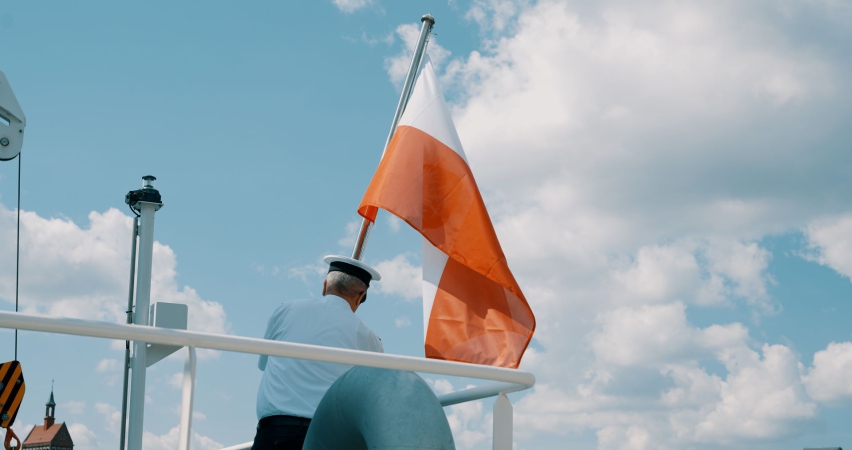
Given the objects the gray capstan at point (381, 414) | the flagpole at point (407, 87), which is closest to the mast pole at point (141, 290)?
the flagpole at point (407, 87)

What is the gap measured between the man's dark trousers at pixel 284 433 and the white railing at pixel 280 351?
957 millimetres

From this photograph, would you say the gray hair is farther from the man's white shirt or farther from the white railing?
the white railing

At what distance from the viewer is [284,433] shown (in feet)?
12.8

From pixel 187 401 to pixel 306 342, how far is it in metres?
1.18

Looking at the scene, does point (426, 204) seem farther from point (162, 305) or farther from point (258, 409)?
point (258, 409)

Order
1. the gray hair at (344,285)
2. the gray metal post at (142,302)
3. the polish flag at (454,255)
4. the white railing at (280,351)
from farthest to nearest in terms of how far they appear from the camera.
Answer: the gray metal post at (142,302)
the polish flag at (454,255)
the gray hair at (344,285)
the white railing at (280,351)

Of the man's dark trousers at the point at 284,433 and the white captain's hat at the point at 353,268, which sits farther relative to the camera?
the white captain's hat at the point at 353,268

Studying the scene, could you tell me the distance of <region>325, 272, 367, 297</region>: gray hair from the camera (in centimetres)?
442

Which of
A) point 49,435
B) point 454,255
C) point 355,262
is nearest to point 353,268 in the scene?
point 355,262

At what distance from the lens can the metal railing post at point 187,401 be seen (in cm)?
292

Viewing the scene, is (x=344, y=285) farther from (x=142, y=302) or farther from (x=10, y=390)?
(x=10, y=390)

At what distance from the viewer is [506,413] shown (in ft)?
10.4

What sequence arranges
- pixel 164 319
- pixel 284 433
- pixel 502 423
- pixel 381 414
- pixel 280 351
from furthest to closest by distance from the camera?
1. pixel 164 319
2. pixel 284 433
3. pixel 502 423
4. pixel 381 414
5. pixel 280 351

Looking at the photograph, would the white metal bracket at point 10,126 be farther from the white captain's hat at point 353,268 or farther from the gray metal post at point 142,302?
the white captain's hat at point 353,268
